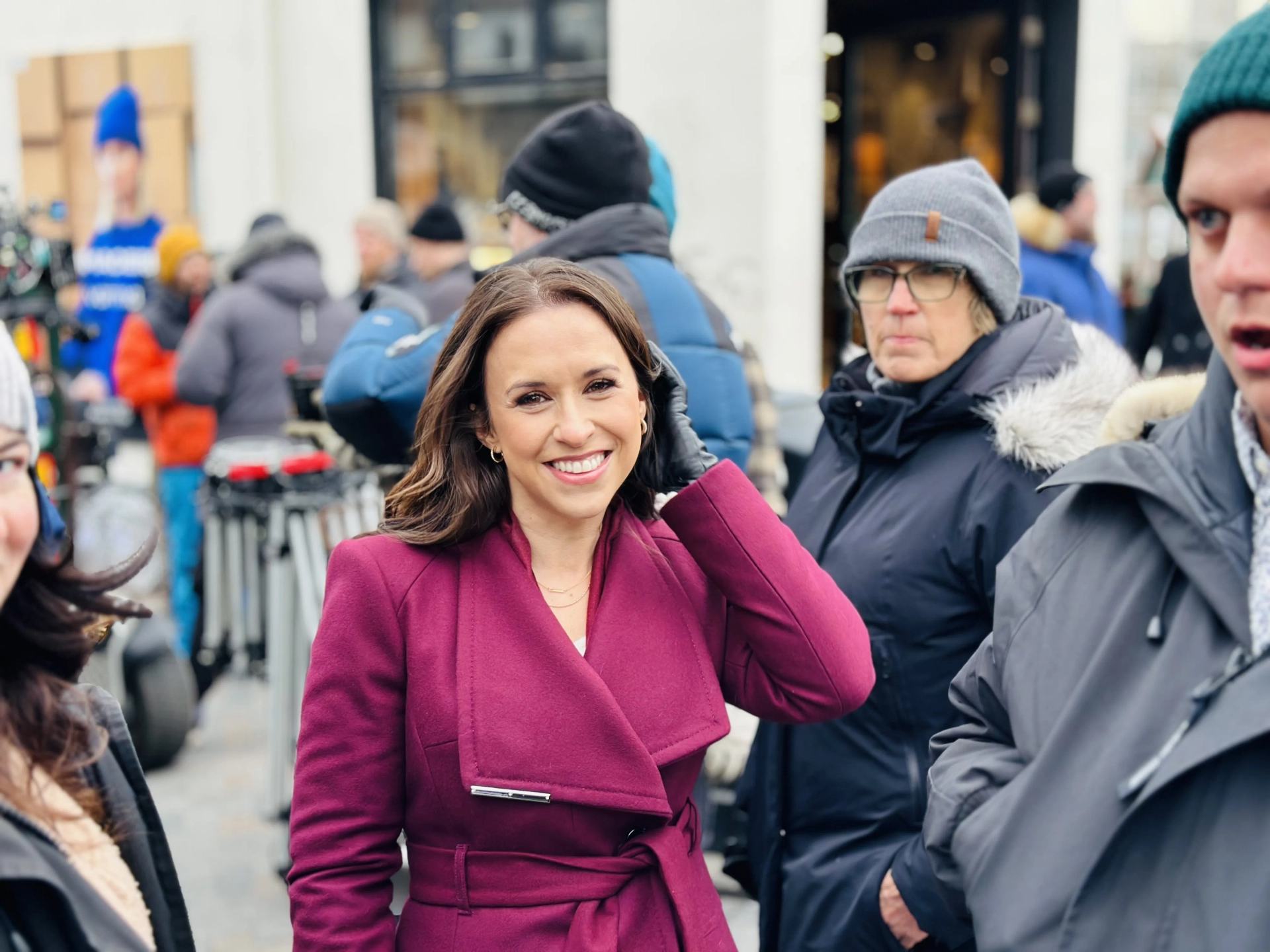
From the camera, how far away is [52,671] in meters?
1.55

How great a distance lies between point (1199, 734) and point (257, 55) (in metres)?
9.16

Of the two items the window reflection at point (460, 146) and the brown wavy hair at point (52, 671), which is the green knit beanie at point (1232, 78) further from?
the window reflection at point (460, 146)

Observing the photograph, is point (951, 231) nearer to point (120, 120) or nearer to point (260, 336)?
point (260, 336)

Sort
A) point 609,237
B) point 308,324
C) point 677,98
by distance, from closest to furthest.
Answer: point 609,237, point 308,324, point 677,98

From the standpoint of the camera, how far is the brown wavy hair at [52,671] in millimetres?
1487

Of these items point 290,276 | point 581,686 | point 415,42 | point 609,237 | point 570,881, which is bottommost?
point 570,881

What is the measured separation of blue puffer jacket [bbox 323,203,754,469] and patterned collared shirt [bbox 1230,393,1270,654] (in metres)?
1.67

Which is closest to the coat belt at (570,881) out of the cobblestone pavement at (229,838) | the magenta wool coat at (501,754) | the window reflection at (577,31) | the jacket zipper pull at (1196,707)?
the magenta wool coat at (501,754)

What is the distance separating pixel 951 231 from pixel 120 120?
314 inches

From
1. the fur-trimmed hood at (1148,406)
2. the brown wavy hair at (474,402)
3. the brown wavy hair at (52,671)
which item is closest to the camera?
the brown wavy hair at (52,671)

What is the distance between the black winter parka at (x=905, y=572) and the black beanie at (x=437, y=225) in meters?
Answer: 4.83

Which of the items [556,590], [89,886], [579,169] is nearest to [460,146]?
[579,169]

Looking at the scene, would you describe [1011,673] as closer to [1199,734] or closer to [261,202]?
[1199,734]

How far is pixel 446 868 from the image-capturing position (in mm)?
1938
